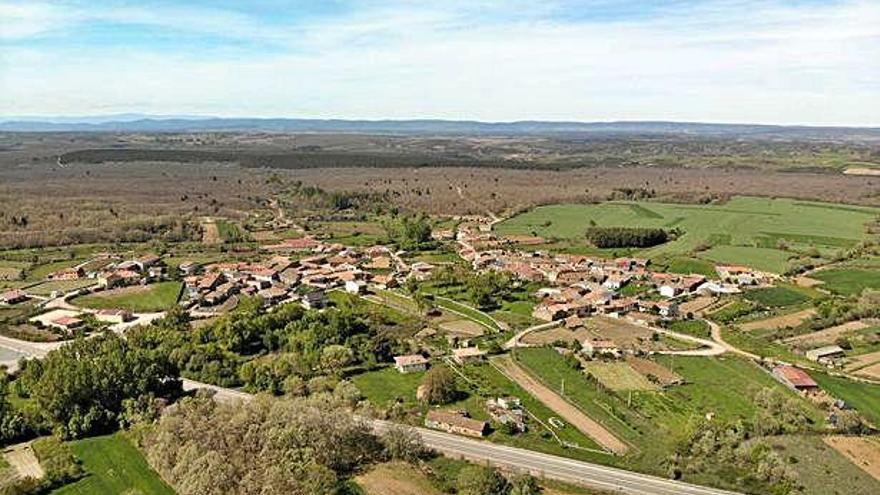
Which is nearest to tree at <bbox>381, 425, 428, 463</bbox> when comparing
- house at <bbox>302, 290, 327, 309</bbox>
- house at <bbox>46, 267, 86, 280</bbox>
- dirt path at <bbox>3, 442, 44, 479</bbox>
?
dirt path at <bbox>3, 442, 44, 479</bbox>

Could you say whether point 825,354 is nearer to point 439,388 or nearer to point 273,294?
point 439,388

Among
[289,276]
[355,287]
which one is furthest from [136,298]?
[355,287]

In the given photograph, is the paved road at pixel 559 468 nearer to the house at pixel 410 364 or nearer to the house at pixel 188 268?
the house at pixel 410 364

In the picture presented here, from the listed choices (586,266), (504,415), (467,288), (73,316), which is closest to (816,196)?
(586,266)

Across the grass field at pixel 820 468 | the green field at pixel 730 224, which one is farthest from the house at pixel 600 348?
the green field at pixel 730 224

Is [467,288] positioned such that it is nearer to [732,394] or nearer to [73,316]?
[732,394]

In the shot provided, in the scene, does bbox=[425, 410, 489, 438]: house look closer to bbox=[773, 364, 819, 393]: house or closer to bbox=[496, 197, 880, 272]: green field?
bbox=[773, 364, 819, 393]: house
